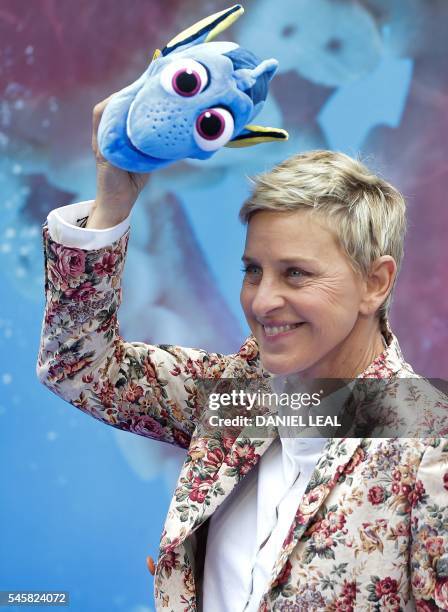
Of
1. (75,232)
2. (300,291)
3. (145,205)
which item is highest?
(145,205)

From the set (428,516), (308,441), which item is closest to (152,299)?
(308,441)

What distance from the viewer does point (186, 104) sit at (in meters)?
1.19

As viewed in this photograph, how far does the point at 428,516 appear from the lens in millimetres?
1116

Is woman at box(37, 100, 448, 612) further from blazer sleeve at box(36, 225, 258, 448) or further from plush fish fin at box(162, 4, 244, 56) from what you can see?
plush fish fin at box(162, 4, 244, 56)

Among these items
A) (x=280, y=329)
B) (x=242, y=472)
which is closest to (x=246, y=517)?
(x=242, y=472)

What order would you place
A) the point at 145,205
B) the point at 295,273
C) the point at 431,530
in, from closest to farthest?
1. the point at 431,530
2. the point at 295,273
3. the point at 145,205

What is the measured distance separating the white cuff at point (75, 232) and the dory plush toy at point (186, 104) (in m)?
0.13

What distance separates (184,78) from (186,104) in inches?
1.4

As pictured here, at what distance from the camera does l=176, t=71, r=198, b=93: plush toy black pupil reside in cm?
118

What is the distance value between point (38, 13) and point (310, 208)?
167cm

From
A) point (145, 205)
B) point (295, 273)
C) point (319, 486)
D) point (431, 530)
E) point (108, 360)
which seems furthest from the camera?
point (145, 205)

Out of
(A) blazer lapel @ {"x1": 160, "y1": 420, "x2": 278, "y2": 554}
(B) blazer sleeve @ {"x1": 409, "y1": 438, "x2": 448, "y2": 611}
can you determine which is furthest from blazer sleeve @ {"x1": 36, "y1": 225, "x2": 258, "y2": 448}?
(B) blazer sleeve @ {"x1": 409, "y1": 438, "x2": 448, "y2": 611}

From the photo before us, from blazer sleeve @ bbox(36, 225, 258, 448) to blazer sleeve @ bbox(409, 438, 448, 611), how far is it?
0.45 meters

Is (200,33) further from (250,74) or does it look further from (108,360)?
(108,360)
